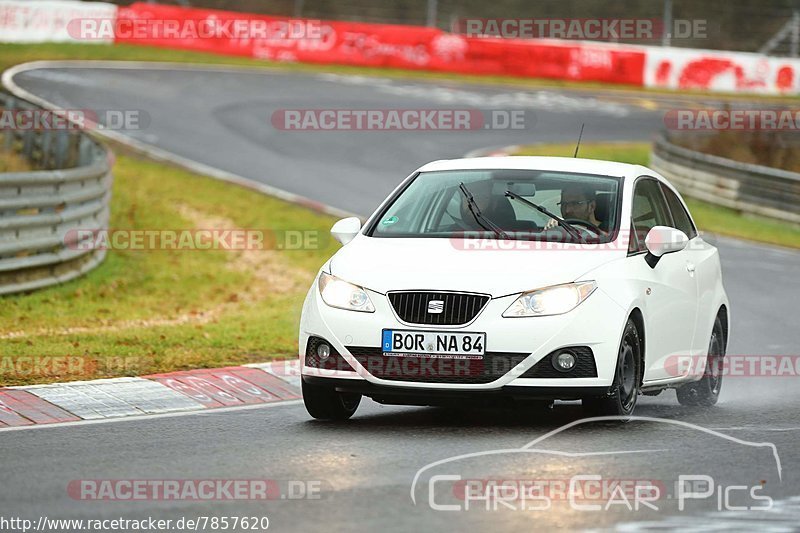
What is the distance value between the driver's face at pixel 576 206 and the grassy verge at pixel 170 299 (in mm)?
3178

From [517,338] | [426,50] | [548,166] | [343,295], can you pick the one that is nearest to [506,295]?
[517,338]

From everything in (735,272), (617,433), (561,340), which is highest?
(561,340)

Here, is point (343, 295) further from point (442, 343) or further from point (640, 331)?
point (640, 331)

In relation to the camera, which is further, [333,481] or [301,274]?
[301,274]

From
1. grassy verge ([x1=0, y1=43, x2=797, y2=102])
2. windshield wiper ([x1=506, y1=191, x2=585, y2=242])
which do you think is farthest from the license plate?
grassy verge ([x1=0, y1=43, x2=797, y2=102])

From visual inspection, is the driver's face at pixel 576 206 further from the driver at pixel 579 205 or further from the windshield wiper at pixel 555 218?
the windshield wiper at pixel 555 218

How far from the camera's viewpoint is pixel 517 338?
8508 millimetres

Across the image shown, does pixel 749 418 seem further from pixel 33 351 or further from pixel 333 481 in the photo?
pixel 33 351

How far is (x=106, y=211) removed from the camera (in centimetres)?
1867

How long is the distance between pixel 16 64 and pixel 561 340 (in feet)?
99.4

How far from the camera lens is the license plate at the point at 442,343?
853cm

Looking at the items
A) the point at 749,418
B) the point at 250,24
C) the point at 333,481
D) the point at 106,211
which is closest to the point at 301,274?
the point at 106,211

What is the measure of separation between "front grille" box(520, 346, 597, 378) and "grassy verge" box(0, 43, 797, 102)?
32.4 metres

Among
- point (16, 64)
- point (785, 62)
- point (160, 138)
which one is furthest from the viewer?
point (785, 62)
